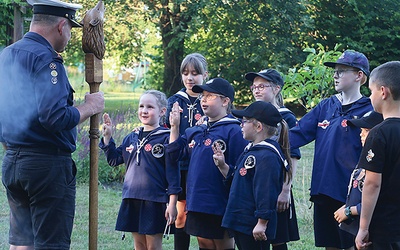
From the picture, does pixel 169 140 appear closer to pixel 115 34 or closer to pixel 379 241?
pixel 379 241

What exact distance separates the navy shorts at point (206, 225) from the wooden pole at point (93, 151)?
3.07 ft

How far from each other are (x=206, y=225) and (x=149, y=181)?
1.97 ft

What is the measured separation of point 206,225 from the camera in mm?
5414

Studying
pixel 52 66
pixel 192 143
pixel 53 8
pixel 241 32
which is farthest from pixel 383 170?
pixel 241 32

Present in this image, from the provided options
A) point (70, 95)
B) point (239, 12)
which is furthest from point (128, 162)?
point (239, 12)

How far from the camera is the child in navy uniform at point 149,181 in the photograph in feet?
18.1

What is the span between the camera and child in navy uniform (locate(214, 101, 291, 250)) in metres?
4.84

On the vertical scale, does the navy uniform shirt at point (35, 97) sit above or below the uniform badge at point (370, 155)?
above

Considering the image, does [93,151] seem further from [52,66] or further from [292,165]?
[292,165]

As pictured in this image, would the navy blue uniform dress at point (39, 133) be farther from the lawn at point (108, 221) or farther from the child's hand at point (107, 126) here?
the lawn at point (108, 221)

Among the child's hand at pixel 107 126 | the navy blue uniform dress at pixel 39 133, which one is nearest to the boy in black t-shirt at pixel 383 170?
the navy blue uniform dress at pixel 39 133

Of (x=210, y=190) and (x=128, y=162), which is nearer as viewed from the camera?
(x=210, y=190)

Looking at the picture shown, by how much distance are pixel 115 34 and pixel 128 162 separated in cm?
Result: 1651

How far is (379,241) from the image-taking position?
435 centimetres
